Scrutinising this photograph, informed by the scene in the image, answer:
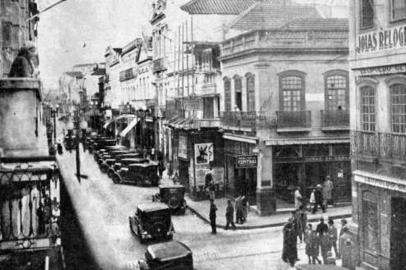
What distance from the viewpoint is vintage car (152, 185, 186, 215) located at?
84.9ft

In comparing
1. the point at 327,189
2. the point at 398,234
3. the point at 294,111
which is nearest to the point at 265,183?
the point at 327,189

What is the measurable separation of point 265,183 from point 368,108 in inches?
377

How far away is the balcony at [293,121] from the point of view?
25.4m

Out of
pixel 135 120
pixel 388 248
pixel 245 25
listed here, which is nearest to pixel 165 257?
pixel 388 248

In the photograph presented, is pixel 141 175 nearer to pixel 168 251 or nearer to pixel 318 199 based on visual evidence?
pixel 318 199

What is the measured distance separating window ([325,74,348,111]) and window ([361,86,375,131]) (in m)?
9.30

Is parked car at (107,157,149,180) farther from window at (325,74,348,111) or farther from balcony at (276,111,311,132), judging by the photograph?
window at (325,74,348,111)

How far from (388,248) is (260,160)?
10.6 m

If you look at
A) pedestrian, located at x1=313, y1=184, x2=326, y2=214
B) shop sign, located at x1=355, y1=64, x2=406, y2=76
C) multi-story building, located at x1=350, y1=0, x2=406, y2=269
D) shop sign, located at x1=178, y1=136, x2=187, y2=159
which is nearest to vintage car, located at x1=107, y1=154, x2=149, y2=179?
shop sign, located at x1=178, y1=136, x2=187, y2=159

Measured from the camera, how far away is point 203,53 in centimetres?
3456

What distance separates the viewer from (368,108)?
16.8 meters

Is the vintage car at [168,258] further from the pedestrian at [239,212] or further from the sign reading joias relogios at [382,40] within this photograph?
the sign reading joias relogios at [382,40]

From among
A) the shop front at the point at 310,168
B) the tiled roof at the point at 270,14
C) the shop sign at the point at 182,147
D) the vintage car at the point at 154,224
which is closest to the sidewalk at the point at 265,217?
the shop front at the point at 310,168

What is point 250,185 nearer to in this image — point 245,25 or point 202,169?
point 202,169
